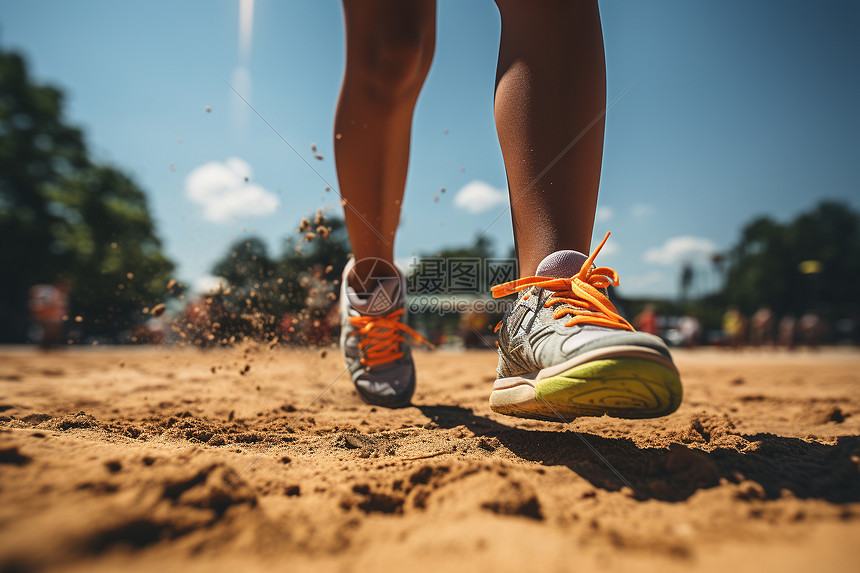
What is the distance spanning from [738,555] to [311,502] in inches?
24.0

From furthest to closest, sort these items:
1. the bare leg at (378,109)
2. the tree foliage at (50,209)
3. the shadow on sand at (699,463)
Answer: the tree foliage at (50,209) < the bare leg at (378,109) < the shadow on sand at (699,463)

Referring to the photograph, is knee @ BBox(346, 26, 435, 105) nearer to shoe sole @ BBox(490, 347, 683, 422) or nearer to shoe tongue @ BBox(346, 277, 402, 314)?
shoe tongue @ BBox(346, 277, 402, 314)

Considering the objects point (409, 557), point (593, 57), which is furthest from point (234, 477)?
point (593, 57)

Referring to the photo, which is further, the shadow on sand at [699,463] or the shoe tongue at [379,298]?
the shoe tongue at [379,298]

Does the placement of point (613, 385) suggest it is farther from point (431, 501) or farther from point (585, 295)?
point (431, 501)

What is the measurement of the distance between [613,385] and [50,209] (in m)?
30.2

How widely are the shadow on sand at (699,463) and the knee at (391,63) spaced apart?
1353mm

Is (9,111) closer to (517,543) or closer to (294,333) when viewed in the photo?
(294,333)

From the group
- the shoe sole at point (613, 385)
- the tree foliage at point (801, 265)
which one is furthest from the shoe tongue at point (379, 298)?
the tree foliage at point (801, 265)

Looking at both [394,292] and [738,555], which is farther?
[394,292]

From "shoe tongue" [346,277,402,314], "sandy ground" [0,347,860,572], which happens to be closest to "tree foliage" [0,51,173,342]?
"shoe tongue" [346,277,402,314]

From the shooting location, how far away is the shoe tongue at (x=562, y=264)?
1.13 metres

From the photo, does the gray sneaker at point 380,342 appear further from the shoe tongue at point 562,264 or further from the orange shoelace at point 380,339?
the shoe tongue at point 562,264

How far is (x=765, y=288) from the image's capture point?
41.7 meters
